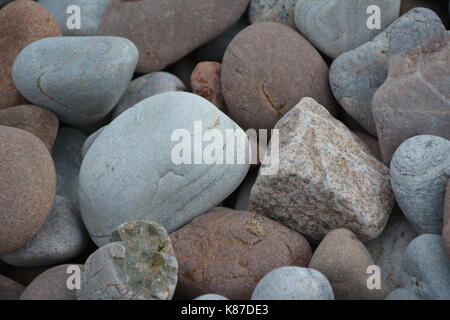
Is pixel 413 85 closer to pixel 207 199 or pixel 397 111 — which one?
pixel 397 111

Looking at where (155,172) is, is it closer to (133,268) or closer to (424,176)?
(133,268)

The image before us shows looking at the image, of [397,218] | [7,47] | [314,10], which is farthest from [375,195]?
[7,47]

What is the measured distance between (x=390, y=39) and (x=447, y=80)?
0.47 meters

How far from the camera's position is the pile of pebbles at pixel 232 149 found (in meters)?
2.58

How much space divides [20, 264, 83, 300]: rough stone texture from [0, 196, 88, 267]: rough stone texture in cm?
24

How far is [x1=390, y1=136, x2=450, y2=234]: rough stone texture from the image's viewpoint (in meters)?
2.70

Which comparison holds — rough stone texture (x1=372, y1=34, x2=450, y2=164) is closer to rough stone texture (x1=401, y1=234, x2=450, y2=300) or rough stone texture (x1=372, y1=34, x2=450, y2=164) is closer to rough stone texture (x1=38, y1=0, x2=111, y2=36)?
rough stone texture (x1=401, y1=234, x2=450, y2=300)

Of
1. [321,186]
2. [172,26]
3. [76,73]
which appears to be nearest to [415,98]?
[321,186]

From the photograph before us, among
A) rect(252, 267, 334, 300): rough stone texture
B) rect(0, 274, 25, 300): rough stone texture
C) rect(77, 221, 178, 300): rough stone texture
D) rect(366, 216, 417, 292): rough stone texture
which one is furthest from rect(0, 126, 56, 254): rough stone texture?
rect(366, 216, 417, 292): rough stone texture

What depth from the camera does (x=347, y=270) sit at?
256 centimetres

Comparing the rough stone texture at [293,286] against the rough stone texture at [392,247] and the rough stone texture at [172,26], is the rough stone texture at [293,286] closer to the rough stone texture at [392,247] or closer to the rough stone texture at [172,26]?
the rough stone texture at [392,247]

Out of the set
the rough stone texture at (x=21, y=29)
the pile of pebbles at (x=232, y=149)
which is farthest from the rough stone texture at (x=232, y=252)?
the rough stone texture at (x=21, y=29)

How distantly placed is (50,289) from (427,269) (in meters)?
1.54

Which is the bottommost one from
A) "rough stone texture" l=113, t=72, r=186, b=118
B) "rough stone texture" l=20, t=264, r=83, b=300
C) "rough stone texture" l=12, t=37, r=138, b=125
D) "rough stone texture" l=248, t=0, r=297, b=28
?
"rough stone texture" l=20, t=264, r=83, b=300
